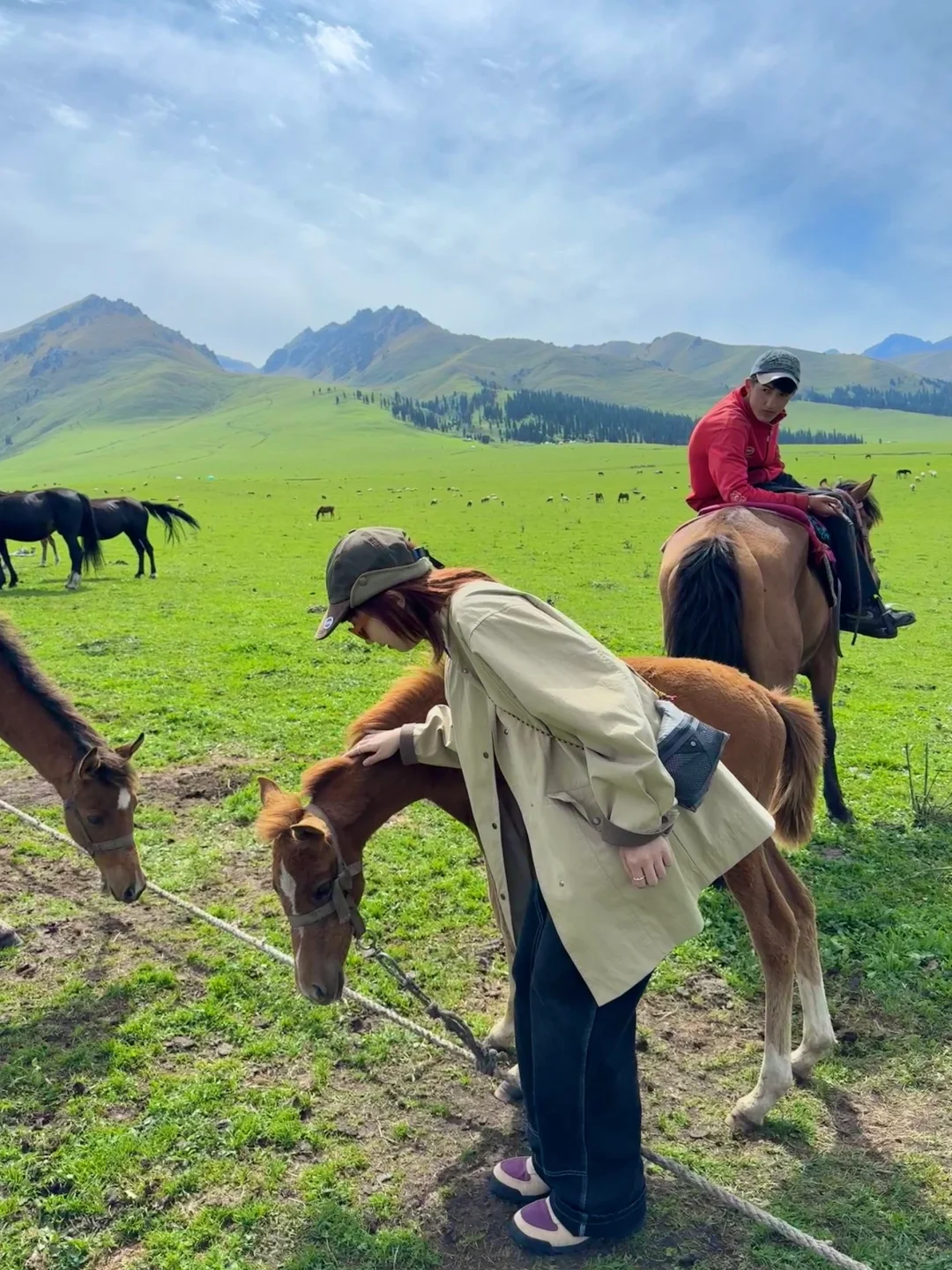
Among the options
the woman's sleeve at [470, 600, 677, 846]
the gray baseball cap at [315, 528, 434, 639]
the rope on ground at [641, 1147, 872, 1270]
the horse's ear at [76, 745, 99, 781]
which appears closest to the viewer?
the woman's sleeve at [470, 600, 677, 846]

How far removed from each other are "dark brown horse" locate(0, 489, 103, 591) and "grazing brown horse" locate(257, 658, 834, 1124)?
18.7 metres

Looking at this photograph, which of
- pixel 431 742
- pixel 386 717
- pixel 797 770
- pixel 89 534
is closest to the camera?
pixel 431 742

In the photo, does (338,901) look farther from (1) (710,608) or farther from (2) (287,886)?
(1) (710,608)

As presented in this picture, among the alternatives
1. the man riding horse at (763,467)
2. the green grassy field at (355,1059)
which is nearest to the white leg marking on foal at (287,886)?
the green grassy field at (355,1059)

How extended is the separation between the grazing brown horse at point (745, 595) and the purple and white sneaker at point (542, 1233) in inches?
142

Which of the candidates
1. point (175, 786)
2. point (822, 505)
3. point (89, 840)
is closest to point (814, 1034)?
point (822, 505)

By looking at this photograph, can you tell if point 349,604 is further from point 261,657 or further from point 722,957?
point 261,657

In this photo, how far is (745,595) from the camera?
5.82m

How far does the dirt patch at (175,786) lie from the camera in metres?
7.54

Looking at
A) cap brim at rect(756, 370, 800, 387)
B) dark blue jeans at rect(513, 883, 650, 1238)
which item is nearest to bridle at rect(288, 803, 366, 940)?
dark blue jeans at rect(513, 883, 650, 1238)

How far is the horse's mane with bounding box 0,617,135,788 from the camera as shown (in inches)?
207

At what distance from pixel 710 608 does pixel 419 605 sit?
A: 3444 millimetres

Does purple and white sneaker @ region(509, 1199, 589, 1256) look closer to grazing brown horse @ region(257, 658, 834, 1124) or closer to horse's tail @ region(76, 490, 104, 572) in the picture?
grazing brown horse @ region(257, 658, 834, 1124)

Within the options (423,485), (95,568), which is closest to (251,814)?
(95,568)
